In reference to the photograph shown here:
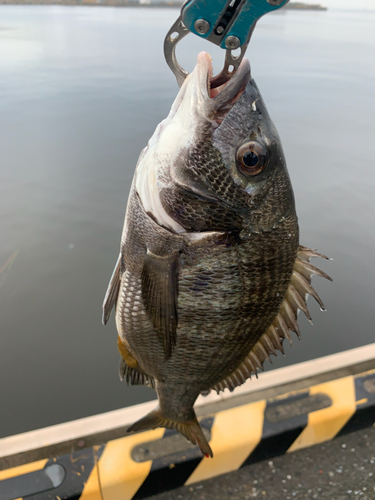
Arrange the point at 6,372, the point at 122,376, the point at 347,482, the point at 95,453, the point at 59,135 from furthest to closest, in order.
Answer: the point at 59,135, the point at 6,372, the point at 347,482, the point at 95,453, the point at 122,376

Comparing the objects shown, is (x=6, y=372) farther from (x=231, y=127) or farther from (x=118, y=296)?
(x=231, y=127)

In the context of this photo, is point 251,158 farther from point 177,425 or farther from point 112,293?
point 177,425

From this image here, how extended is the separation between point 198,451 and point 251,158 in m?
1.46

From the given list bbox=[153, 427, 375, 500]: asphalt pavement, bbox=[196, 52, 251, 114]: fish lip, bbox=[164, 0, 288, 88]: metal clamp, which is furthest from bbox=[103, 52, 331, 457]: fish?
bbox=[153, 427, 375, 500]: asphalt pavement

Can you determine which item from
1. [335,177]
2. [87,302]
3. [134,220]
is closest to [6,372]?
[87,302]

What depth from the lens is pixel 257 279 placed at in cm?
99

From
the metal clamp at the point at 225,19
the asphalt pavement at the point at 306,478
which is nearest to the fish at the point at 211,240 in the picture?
the metal clamp at the point at 225,19

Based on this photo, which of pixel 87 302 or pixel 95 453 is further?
pixel 87 302

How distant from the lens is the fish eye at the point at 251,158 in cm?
87

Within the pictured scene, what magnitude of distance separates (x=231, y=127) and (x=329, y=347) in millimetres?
2654

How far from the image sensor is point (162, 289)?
0.98m


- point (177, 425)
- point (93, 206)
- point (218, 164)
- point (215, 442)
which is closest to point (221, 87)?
point (218, 164)

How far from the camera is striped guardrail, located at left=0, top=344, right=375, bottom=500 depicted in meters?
1.50

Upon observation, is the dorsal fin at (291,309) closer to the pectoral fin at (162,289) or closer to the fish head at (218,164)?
the fish head at (218,164)
